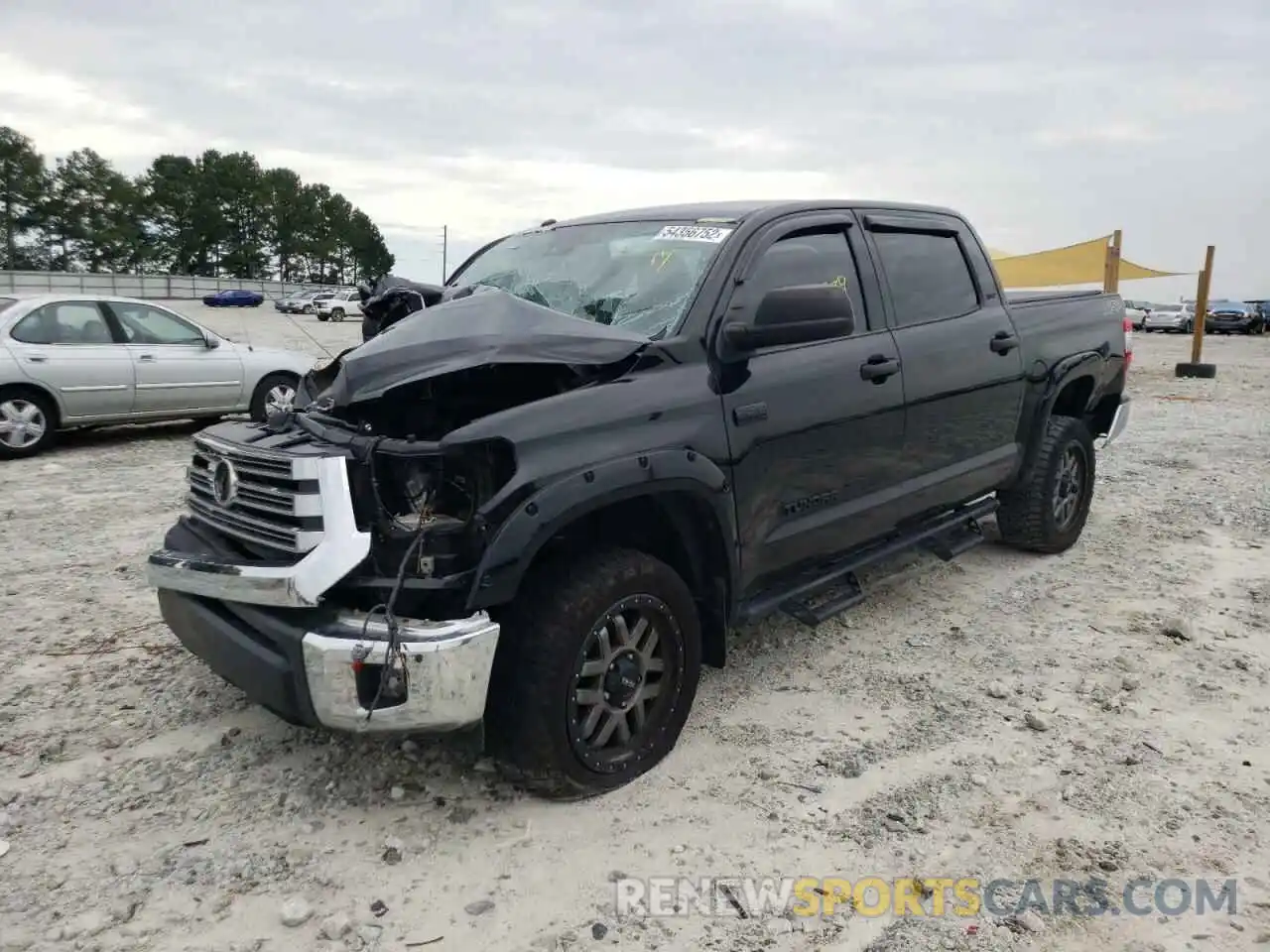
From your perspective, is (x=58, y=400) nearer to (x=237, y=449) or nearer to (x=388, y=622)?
(x=237, y=449)

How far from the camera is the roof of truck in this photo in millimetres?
3822

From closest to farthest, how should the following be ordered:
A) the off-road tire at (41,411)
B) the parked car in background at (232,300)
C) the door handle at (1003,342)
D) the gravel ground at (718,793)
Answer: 1. the gravel ground at (718,793)
2. the door handle at (1003,342)
3. the off-road tire at (41,411)
4. the parked car in background at (232,300)

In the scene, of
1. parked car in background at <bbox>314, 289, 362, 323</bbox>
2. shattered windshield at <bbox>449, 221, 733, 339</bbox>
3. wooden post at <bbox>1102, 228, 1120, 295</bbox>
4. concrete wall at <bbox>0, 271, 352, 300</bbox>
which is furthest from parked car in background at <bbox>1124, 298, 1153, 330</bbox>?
concrete wall at <bbox>0, 271, 352, 300</bbox>

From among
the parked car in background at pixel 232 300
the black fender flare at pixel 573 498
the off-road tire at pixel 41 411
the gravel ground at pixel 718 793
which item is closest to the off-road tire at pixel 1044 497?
the gravel ground at pixel 718 793

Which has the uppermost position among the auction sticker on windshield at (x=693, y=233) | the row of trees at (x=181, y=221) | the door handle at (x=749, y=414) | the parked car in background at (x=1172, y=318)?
the row of trees at (x=181, y=221)

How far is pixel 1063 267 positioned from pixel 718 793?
77.6 ft

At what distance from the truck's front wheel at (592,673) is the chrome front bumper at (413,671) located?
0.16 metres

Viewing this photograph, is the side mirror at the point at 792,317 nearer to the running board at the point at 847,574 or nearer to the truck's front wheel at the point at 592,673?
the truck's front wheel at the point at 592,673

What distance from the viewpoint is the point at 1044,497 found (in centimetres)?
530

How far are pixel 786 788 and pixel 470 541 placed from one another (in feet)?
4.39

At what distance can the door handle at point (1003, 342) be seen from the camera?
186 inches

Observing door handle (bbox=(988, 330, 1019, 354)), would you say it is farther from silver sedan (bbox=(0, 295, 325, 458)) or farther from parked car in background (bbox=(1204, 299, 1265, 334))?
parked car in background (bbox=(1204, 299, 1265, 334))

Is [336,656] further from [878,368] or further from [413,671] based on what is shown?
[878,368]

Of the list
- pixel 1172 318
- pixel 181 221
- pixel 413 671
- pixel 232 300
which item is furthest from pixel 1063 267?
pixel 181 221
